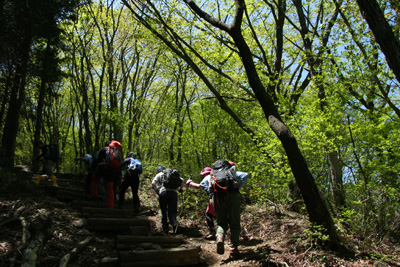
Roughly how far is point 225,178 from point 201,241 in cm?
194

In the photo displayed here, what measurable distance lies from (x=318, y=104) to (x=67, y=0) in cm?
1023

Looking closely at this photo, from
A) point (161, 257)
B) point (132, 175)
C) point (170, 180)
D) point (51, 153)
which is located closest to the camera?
point (161, 257)

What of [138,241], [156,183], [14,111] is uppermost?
[14,111]

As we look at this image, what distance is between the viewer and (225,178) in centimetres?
513

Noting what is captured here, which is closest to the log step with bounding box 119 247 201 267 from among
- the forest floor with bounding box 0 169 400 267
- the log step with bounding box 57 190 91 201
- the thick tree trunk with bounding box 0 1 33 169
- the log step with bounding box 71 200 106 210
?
the forest floor with bounding box 0 169 400 267

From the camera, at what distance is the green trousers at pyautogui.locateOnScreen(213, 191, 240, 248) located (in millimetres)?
4973

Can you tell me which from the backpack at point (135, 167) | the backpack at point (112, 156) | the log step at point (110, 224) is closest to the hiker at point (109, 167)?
the backpack at point (112, 156)

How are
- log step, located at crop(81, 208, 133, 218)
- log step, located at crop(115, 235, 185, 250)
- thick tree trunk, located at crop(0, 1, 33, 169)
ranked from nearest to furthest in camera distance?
log step, located at crop(115, 235, 185, 250) → log step, located at crop(81, 208, 133, 218) → thick tree trunk, located at crop(0, 1, 33, 169)

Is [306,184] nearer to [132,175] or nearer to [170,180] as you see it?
[170,180]

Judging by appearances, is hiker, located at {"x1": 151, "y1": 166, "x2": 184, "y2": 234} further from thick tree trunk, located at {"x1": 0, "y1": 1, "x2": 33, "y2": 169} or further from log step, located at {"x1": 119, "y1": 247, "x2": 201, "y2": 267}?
thick tree trunk, located at {"x1": 0, "y1": 1, "x2": 33, "y2": 169}

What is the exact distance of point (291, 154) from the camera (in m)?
4.65

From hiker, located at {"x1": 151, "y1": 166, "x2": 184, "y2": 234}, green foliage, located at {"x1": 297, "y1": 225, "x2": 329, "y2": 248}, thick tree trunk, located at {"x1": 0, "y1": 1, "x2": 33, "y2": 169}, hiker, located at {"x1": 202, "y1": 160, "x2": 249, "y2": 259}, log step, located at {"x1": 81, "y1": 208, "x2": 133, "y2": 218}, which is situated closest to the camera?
green foliage, located at {"x1": 297, "y1": 225, "x2": 329, "y2": 248}

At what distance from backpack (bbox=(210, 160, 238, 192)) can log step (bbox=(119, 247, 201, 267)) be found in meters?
1.25

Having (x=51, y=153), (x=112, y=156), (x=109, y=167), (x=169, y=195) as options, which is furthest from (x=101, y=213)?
(x=51, y=153)
